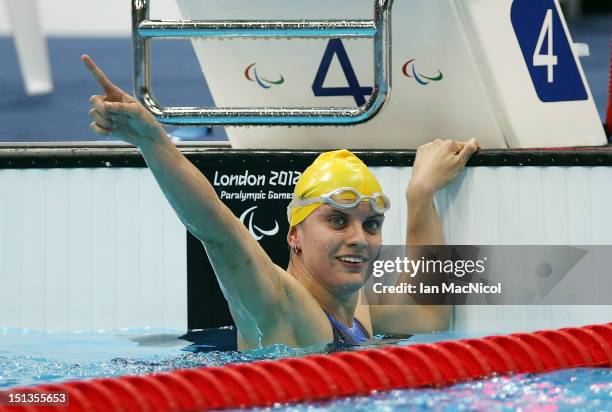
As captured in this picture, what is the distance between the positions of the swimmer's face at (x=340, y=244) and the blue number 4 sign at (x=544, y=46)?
3.48 ft

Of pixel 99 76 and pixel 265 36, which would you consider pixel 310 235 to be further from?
pixel 99 76

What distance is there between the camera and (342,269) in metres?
3.45

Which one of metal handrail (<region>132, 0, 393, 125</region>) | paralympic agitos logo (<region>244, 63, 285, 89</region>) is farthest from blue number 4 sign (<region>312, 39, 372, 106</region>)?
metal handrail (<region>132, 0, 393, 125</region>)

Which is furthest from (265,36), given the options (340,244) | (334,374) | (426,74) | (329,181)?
(334,374)

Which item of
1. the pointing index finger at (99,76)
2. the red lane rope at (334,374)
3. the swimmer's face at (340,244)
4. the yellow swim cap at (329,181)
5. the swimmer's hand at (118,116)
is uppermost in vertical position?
the pointing index finger at (99,76)

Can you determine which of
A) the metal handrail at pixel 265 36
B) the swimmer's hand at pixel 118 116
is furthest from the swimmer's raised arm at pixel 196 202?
the metal handrail at pixel 265 36

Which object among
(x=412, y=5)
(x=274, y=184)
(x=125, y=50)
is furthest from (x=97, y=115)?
(x=125, y=50)

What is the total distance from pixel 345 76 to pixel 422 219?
2.23 feet

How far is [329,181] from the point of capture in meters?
3.49

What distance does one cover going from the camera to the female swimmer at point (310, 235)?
9.57 ft

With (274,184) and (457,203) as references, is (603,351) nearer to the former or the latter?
(457,203)

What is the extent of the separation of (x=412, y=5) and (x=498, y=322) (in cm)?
127

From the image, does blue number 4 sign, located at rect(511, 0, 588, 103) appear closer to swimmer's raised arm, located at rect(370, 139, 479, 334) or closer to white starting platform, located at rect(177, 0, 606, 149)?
white starting platform, located at rect(177, 0, 606, 149)

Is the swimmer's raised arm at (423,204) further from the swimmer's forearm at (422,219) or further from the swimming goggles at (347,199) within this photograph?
the swimming goggles at (347,199)
